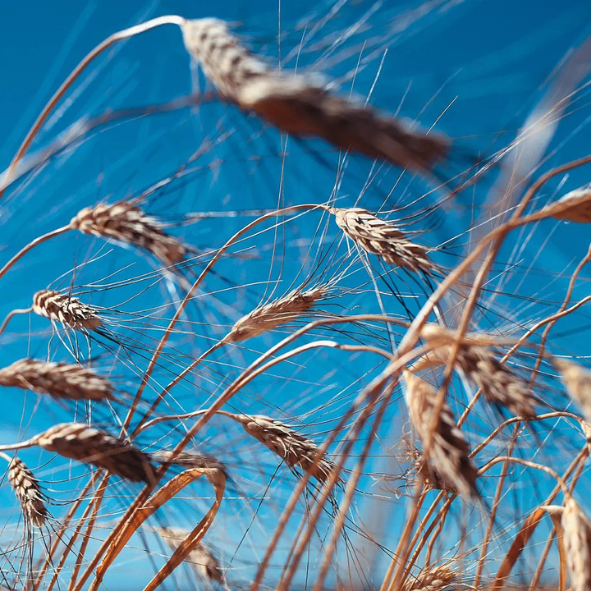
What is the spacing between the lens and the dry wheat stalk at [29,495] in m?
1.65

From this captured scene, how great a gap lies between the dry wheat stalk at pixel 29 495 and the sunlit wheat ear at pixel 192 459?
0.55 m

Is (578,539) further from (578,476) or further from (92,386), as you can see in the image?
(92,386)

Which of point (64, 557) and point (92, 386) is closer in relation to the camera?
point (92, 386)

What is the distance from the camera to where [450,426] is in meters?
1.15

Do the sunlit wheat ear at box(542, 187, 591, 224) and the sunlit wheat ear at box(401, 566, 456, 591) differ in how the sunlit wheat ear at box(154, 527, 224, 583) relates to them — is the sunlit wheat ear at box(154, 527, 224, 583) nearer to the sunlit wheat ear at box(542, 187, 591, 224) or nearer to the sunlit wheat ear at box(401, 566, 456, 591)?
the sunlit wheat ear at box(401, 566, 456, 591)

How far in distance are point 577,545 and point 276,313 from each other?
1.06 meters

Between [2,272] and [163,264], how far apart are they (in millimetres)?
589

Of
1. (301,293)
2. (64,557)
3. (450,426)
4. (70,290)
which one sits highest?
(301,293)

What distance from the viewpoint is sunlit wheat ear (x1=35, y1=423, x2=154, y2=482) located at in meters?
1.17

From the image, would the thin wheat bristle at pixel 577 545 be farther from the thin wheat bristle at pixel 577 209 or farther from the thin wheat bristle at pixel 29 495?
the thin wheat bristle at pixel 29 495

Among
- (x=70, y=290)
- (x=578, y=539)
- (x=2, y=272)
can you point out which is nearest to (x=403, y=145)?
(x=578, y=539)

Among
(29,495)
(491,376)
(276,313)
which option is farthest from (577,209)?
(29,495)

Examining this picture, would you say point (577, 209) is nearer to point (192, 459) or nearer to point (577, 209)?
point (577, 209)

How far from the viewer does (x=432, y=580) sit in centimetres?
182
